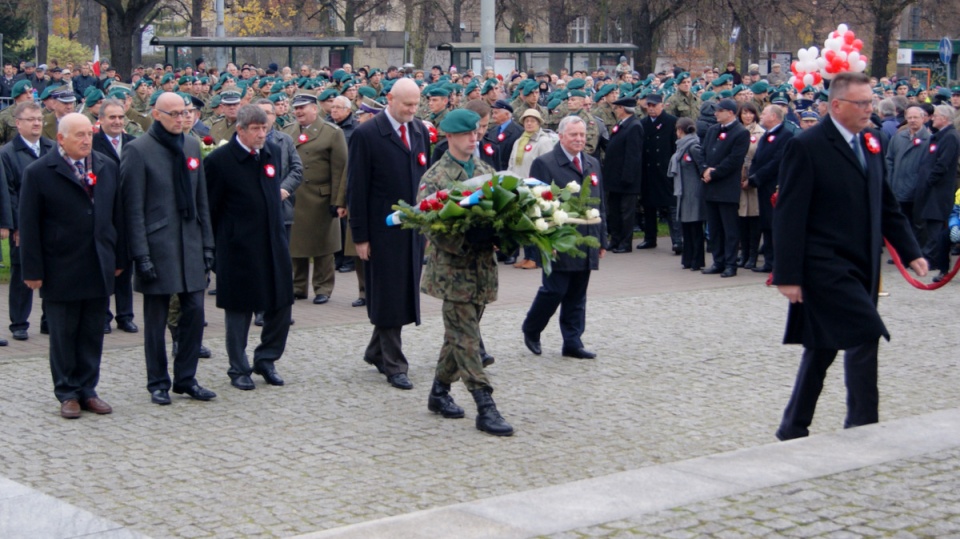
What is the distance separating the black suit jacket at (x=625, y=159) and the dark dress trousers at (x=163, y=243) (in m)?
9.17

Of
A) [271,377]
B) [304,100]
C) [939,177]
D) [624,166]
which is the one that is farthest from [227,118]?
[939,177]

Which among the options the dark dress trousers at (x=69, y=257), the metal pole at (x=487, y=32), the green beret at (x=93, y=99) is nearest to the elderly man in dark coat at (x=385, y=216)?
the dark dress trousers at (x=69, y=257)

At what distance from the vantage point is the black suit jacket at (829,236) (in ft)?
21.8

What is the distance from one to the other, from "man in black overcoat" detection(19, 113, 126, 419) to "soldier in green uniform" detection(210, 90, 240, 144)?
436 cm

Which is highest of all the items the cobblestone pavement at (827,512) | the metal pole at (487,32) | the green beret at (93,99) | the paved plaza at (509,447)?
the metal pole at (487,32)

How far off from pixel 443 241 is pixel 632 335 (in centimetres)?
408

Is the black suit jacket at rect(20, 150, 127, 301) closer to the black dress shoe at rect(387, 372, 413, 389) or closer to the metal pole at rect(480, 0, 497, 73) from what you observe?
the black dress shoe at rect(387, 372, 413, 389)

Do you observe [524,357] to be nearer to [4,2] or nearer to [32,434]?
[32,434]

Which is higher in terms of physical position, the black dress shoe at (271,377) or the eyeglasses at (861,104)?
the eyeglasses at (861,104)

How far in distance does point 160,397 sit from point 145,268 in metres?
0.89

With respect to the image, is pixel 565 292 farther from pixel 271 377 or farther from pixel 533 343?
pixel 271 377

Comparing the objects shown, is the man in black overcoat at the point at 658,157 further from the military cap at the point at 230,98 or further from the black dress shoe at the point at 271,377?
the black dress shoe at the point at 271,377

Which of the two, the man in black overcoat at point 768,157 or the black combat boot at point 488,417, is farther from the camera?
the man in black overcoat at point 768,157

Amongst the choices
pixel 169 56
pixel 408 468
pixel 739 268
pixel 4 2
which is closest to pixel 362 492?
pixel 408 468
